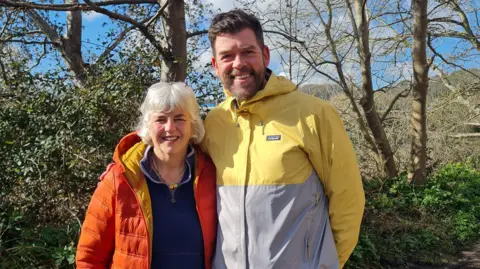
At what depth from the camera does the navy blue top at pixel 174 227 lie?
7.65ft

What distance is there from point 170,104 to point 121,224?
2.19 ft

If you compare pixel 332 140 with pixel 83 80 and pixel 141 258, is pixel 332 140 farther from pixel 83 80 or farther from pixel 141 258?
pixel 83 80

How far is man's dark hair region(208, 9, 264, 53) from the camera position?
246 centimetres

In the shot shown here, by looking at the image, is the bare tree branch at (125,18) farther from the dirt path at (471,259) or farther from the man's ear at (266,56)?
the dirt path at (471,259)

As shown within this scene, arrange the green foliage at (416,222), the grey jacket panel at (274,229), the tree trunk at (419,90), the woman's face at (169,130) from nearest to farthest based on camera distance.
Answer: the grey jacket panel at (274,229)
the woman's face at (169,130)
the green foliage at (416,222)
the tree trunk at (419,90)

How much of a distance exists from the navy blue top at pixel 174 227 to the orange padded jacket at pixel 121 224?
0.04m

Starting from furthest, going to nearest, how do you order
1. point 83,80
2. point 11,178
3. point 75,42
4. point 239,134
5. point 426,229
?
point 75,42, point 426,229, point 83,80, point 11,178, point 239,134

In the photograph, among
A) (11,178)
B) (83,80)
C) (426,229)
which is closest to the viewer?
(11,178)

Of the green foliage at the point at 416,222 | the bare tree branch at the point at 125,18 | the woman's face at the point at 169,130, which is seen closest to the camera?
the woman's face at the point at 169,130

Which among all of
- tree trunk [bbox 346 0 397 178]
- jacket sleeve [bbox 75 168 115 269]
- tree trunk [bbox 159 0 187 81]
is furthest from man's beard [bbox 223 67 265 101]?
tree trunk [bbox 346 0 397 178]

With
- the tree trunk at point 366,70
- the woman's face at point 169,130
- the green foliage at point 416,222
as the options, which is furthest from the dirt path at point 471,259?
the woman's face at point 169,130

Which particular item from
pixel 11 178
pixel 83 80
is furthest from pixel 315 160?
pixel 83 80

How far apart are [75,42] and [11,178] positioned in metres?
3.87

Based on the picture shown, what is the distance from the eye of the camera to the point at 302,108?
2.39 m
